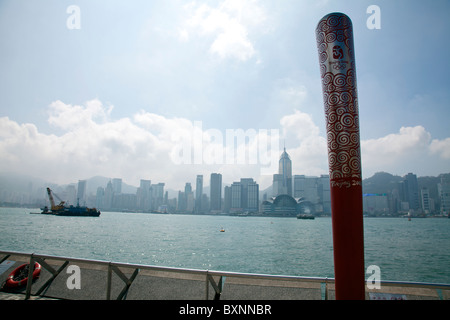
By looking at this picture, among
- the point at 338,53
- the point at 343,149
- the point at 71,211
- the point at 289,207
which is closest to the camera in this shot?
the point at 343,149

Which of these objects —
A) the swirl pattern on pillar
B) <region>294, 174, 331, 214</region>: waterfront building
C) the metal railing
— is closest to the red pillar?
the swirl pattern on pillar

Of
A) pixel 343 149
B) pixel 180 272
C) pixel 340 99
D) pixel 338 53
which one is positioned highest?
pixel 338 53

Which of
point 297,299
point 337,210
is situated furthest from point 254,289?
point 337,210

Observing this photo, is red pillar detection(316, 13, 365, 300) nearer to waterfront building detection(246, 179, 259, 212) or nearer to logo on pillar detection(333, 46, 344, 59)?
logo on pillar detection(333, 46, 344, 59)

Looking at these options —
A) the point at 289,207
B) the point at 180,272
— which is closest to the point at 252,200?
the point at 289,207

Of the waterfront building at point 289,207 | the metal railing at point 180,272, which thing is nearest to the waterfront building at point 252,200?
the waterfront building at point 289,207

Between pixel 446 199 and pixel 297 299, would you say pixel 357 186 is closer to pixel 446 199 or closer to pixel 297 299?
pixel 297 299

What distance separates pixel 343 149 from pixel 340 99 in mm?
796

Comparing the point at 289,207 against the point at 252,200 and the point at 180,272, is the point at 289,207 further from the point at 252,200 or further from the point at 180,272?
the point at 180,272

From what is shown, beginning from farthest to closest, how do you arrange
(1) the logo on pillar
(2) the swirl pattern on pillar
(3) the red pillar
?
(1) the logo on pillar
(2) the swirl pattern on pillar
(3) the red pillar

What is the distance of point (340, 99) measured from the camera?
4238 mm

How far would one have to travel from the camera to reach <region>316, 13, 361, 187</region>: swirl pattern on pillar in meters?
4.14

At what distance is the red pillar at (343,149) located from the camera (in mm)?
3891

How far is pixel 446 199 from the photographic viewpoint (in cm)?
11925
